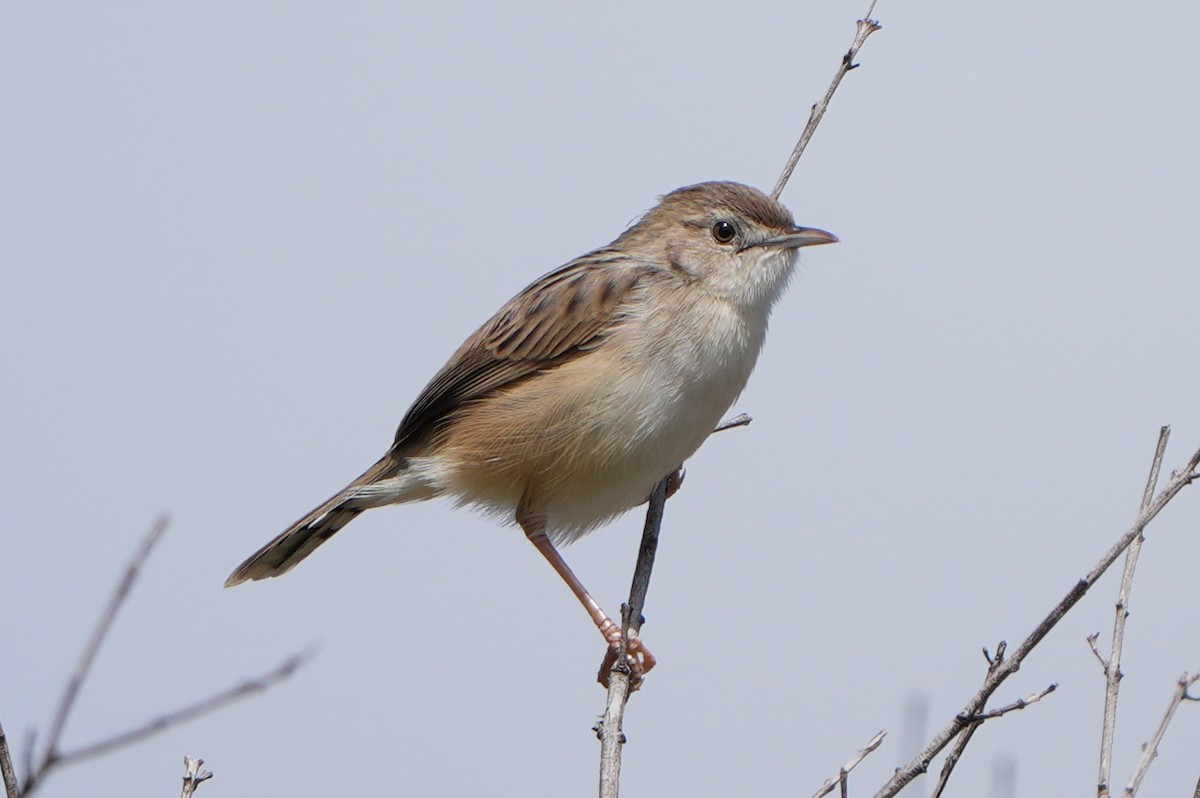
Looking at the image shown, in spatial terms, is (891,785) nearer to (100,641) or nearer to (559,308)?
(100,641)

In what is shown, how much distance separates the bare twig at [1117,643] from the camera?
12.0 feet

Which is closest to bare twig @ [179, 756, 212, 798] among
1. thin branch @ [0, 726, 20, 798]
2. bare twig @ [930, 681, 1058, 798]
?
thin branch @ [0, 726, 20, 798]

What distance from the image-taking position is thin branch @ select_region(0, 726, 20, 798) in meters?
2.51

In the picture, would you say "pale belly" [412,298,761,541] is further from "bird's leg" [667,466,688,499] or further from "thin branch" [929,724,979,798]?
"thin branch" [929,724,979,798]

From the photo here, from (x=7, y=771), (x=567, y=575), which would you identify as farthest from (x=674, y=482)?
(x=7, y=771)

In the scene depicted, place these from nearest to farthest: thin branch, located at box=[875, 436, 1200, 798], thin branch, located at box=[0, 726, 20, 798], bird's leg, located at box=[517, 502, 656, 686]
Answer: thin branch, located at box=[0, 726, 20, 798] → thin branch, located at box=[875, 436, 1200, 798] → bird's leg, located at box=[517, 502, 656, 686]

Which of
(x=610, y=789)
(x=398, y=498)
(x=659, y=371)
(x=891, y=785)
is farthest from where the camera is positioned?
(x=398, y=498)

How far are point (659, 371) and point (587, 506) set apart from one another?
0.72m

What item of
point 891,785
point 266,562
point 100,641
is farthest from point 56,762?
point 266,562

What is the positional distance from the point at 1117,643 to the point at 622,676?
1.50 metres

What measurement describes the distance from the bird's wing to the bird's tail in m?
0.19

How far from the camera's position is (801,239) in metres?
5.37

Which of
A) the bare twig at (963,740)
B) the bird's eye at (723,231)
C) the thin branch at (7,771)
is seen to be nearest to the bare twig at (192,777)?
the thin branch at (7,771)

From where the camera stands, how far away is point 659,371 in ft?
16.6
